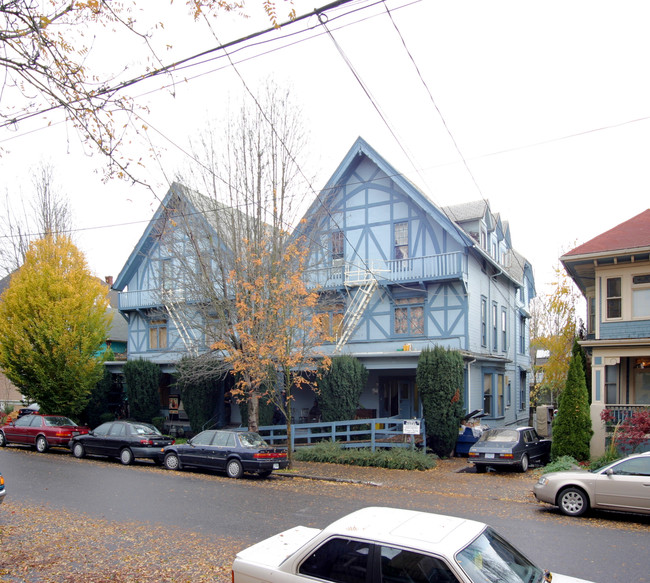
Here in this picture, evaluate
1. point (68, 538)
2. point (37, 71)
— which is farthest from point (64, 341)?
point (37, 71)

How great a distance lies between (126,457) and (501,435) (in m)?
12.4

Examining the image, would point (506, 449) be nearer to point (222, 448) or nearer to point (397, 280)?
point (397, 280)

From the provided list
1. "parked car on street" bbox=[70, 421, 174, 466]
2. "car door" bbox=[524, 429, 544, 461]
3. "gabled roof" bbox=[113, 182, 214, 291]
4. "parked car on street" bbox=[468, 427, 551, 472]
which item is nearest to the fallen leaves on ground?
"parked car on street" bbox=[70, 421, 174, 466]

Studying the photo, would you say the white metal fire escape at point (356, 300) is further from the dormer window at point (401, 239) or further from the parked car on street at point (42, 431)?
the parked car on street at point (42, 431)

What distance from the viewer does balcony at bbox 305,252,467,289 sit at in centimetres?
2250

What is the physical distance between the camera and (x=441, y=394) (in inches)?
792

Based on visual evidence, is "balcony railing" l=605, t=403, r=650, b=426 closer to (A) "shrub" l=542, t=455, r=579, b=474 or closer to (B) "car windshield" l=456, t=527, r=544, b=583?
(A) "shrub" l=542, t=455, r=579, b=474

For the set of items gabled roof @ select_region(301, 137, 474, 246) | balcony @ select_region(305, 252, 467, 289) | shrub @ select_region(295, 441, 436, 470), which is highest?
gabled roof @ select_region(301, 137, 474, 246)

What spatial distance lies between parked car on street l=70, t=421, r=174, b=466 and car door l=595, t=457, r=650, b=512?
13400mm

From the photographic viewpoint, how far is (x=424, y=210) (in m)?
23.4

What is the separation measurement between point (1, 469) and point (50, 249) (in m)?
11.4

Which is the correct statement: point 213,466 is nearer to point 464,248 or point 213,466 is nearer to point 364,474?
point 364,474

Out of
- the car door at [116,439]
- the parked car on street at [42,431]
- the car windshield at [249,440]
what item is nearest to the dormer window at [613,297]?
the car windshield at [249,440]

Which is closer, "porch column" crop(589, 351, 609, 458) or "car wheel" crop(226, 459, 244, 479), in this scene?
"car wheel" crop(226, 459, 244, 479)
